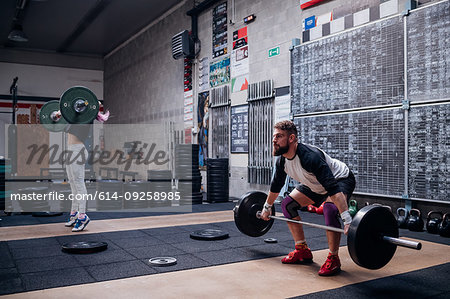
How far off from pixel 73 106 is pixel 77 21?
678 cm

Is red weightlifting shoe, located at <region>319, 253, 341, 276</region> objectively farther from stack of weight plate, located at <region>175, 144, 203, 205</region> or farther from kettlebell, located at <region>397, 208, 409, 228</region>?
stack of weight plate, located at <region>175, 144, 203, 205</region>

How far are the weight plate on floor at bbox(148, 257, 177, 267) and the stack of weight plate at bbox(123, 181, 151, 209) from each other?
293 centimetres

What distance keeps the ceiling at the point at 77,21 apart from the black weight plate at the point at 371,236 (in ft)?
24.1

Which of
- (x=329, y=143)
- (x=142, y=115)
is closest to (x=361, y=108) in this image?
(x=329, y=143)

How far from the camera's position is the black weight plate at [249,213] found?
277 cm

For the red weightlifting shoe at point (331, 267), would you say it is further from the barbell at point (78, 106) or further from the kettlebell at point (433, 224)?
the barbell at point (78, 106)

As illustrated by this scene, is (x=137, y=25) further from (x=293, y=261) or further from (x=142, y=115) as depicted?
(x=293, y=261)

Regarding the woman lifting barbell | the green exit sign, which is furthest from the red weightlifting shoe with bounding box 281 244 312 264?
the green exit sign

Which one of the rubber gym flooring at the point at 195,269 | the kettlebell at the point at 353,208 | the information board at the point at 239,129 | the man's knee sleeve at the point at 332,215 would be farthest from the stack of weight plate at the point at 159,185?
the man's knee sleeve at the point at 332,215

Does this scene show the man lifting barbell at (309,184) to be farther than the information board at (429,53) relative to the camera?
No

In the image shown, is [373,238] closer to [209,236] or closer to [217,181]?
[209,236]

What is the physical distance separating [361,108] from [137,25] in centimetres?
724

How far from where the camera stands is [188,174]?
5859 mm

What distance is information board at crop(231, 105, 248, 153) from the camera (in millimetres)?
6168
